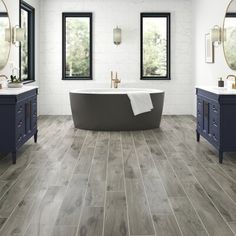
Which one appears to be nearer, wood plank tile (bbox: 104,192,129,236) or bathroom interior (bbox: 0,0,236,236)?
wood plank tile (bbox: 104,192,129,236)

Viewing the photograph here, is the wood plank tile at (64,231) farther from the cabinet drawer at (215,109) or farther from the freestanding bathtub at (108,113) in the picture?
the freestanding bathtub at (108,113)

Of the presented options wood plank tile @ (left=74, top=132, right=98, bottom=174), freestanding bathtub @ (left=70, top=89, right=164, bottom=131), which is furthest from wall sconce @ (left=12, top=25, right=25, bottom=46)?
wood plank tile @ (left=74, top=132, right=98, bottom=174)

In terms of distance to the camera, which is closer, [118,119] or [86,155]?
[86,155]

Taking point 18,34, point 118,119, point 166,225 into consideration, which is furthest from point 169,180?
point 18,34

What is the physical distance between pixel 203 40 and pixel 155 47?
1.35 metres

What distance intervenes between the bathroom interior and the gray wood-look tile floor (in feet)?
0.04

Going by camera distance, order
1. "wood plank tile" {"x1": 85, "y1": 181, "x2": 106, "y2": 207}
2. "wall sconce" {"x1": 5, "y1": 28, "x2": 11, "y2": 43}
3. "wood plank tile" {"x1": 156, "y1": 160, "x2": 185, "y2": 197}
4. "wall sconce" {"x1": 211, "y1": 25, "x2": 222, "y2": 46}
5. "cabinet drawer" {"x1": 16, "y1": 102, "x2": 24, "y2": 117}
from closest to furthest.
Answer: "wood plank tile" {"x1": 85, "y1": 181, "x2": 106, "y2": 207}, "wood plank tile" {"x1": 156, "y1": 160, "x2": 185, "y2": 197}, "cabinet drawer" {"x1": 16, "y1": 102, "x2": 24, "y2": 117}, "wall sconce" {"x1": 5, "y1": 28, "x2": 11, "y2": 43}, "wall sconce" {"x1": 211, "y1": 25, "x2": 222, "y2": 46}

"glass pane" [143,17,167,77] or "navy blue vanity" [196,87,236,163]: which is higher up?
"glass pane" [143,17,167,77]

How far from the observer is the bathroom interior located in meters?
3.04

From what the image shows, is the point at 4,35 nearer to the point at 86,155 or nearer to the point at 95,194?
the point at 86,155

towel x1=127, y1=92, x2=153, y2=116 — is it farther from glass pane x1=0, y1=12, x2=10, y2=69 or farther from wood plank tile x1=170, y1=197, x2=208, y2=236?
wood plank tile x1=170, y1=197, x2=208, y2=236

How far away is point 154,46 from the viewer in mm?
9133

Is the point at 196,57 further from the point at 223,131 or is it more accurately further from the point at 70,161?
the point at 70,161

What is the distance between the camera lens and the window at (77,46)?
9039 mm
